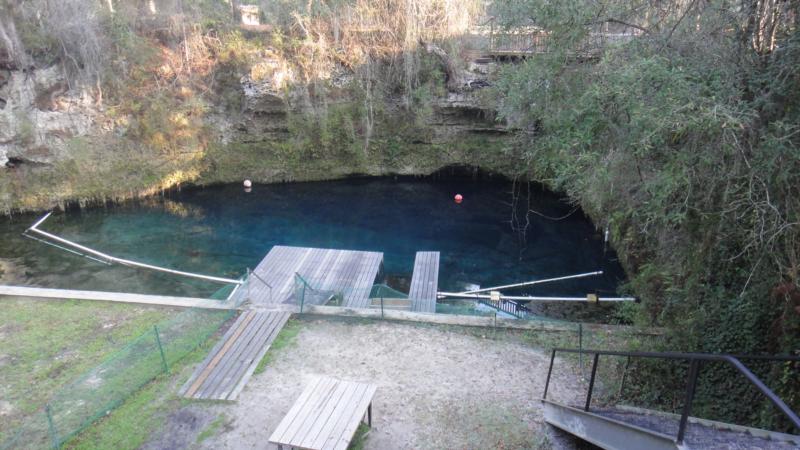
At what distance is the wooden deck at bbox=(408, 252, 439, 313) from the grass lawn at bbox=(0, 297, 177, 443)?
19.4ft

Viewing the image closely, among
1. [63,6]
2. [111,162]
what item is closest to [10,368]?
[111,162]

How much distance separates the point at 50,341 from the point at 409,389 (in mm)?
7230

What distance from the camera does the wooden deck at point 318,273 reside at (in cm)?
1274

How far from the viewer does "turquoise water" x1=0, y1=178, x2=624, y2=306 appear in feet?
54.4

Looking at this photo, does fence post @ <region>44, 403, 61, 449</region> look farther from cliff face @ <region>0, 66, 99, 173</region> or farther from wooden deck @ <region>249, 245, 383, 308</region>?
cliff face @ <region>0, 66, 99, 173</region>

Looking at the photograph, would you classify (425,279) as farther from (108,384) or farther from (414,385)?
(108,384)

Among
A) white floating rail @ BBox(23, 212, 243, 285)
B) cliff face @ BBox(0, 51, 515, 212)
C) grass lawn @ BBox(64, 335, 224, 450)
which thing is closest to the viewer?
grass lawn @ BBox(64, 335, 224, 450)

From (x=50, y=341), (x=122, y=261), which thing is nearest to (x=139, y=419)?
(x=50, y=341)

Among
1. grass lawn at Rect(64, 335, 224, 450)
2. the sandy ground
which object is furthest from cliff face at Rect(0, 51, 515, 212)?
grass lawn at Rect(64, 335, 224, 450)

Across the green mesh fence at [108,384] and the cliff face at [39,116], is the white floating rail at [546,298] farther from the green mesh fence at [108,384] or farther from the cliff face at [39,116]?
the cliff face at [39,116]

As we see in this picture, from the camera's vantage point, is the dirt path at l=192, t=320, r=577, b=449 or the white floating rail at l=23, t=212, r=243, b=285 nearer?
the dirt path at l=192, t=320, r=577, b=449

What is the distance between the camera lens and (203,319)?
403 inches

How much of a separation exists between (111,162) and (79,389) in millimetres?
17478

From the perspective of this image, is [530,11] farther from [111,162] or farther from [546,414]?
[111,162]
